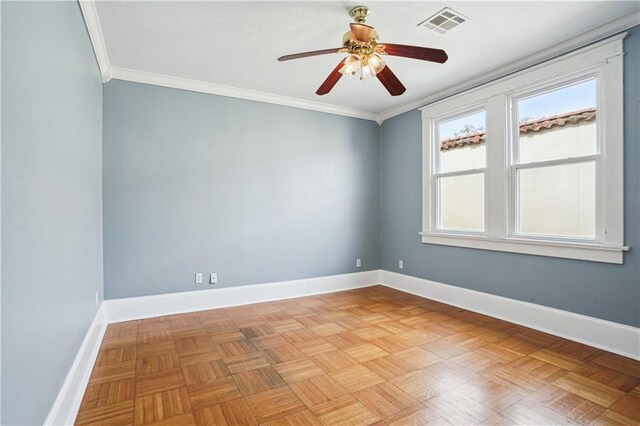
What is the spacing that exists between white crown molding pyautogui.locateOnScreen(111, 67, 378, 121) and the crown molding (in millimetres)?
133

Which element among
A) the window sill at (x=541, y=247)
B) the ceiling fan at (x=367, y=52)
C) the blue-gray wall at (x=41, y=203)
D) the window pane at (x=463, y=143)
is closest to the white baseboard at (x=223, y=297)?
the blue-gray wall at (x=41, y=203)

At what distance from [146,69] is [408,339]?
358cm

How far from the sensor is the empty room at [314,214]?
1624mm

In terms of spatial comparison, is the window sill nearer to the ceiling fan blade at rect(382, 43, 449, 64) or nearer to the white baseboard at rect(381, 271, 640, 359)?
the white baseboard at rect(381, 271, 640, 359)

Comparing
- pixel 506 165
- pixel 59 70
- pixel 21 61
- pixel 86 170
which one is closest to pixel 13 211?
pixel 21 61

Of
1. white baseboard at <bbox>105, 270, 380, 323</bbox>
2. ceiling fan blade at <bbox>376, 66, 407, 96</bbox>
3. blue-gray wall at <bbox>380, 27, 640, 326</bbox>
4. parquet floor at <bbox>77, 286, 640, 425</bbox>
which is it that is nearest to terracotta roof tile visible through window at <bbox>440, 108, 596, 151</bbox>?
blue-gray wall at <bbox>380, 27, 640, 326</bbox>

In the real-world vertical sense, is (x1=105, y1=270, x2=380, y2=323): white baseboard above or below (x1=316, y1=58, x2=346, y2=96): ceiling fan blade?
below

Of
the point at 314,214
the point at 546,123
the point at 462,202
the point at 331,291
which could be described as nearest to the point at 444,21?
the point at 546,123

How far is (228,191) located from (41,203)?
7.69 feet

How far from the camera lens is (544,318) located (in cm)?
282

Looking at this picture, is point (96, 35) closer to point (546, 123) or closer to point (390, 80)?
point (390, 80)

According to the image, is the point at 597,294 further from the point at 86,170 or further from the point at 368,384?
the point at 86,170

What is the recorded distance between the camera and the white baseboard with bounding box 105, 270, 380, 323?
3152mm

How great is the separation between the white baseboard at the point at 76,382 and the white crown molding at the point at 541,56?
13.7ft
